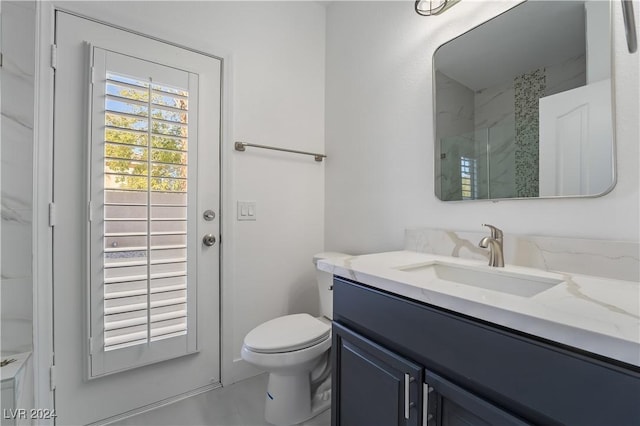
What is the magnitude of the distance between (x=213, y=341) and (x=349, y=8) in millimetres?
2366

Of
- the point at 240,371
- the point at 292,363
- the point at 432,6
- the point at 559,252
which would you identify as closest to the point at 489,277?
the point at 559,252

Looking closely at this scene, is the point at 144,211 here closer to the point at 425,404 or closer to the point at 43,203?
the point at 43,203

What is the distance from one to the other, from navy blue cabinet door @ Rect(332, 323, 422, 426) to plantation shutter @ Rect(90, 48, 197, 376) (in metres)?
0.98

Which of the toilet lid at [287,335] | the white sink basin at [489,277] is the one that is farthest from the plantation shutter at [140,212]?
the white sink basin at [489,277]

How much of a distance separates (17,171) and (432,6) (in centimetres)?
204

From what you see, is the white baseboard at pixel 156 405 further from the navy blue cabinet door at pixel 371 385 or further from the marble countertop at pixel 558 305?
the marble countertop at pixel 558 305

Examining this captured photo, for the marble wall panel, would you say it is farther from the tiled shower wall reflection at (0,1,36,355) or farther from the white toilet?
the tiled shower wall reflection at (0,1,36,355)

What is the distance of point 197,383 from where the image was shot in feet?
5.44

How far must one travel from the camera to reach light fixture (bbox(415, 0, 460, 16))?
4.27ft

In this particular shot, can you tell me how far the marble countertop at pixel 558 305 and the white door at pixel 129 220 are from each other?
108 centimetres

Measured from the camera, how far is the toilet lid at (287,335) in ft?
4.30

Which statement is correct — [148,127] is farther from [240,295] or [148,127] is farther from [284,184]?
[240,295]

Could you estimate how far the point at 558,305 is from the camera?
61 centimetres

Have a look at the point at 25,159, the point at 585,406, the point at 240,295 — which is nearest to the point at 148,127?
the point at 25,159
